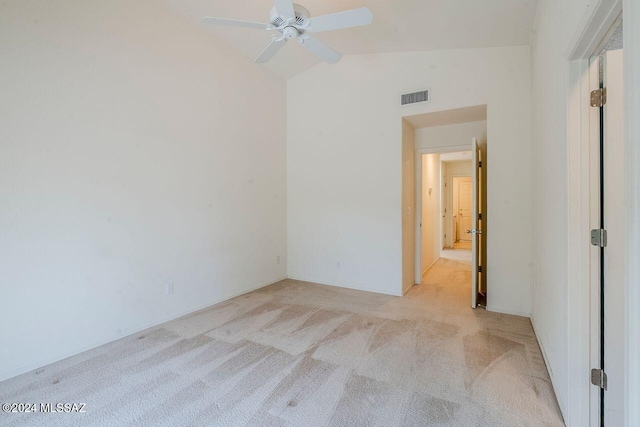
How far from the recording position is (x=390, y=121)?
397 cm

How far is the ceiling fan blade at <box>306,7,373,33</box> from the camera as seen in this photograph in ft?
6.56

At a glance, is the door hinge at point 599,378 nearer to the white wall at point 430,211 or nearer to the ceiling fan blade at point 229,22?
the ceiling fan blade at point 229,22

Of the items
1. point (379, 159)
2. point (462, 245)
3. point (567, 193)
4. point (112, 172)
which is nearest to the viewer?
point (567, 193)

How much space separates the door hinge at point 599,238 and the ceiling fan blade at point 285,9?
2.35 metres

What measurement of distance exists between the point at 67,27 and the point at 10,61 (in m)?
0.55

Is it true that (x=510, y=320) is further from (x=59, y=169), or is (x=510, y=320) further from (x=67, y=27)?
Answer: (x=67, y=27)

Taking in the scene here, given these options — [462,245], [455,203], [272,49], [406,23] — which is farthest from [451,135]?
[455,203]

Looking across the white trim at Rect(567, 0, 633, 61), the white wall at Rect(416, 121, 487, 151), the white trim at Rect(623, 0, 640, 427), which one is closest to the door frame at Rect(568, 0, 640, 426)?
the white trim at Rect(567, 0, 633, 61)

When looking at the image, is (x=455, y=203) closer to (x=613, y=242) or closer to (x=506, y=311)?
(x=506, y=311)

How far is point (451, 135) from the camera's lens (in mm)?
4199

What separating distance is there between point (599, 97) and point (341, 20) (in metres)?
1.71

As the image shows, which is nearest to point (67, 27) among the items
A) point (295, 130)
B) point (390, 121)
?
point (295, 130)

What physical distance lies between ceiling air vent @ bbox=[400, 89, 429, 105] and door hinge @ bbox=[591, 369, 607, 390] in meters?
3.21

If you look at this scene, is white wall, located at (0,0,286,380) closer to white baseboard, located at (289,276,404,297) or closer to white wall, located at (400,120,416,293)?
white baseboard, located at (289,276,404,297)
